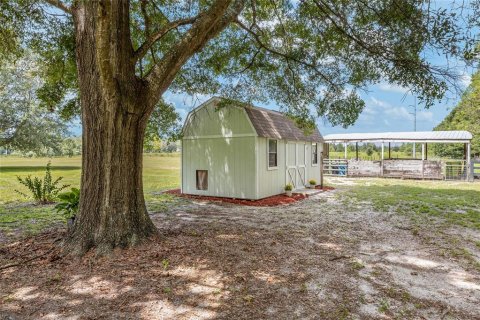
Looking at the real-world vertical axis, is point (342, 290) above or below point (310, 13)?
below

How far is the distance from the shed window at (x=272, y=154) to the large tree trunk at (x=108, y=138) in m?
6.78

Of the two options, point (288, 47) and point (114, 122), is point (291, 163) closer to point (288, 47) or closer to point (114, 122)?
point (288, 47)

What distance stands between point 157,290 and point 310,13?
6194 mm

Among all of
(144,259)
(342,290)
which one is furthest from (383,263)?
(144,259)

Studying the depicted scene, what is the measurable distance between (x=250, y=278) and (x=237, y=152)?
6970 mm

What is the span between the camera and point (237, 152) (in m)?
10.3

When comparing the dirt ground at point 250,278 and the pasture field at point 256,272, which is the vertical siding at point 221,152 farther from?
the dirt ground at point 250,278

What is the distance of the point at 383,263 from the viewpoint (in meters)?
4.21

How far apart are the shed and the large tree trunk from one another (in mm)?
5230

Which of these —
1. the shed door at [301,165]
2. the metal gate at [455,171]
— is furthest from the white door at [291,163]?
the metal gate at [455,171]

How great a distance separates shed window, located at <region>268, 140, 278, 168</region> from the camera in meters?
10.8

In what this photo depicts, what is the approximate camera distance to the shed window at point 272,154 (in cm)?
1076

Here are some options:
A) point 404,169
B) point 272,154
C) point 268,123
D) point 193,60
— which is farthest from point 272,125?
point 404,169

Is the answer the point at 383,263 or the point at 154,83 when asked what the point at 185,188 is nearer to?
the point at 154,83
